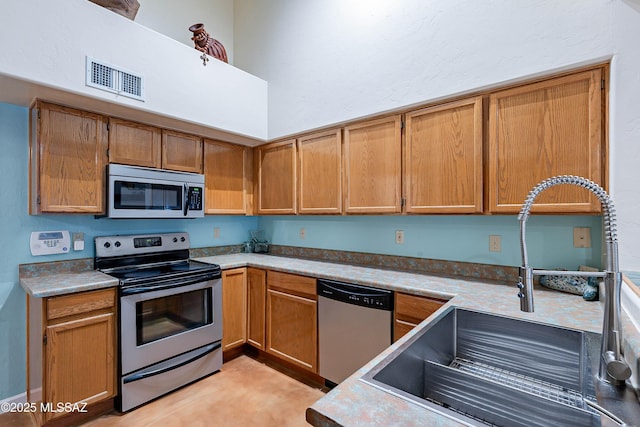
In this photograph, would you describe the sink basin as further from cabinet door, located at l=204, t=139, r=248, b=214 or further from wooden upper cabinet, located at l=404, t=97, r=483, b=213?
cabinet door, located at l=204, t=139, r=248, b=214

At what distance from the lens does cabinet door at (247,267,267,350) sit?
2.79m

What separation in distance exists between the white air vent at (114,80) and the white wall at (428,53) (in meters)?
1.24

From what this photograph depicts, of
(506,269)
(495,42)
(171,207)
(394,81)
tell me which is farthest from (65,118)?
(506,269)

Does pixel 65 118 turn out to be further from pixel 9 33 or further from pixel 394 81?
pixel 394 81

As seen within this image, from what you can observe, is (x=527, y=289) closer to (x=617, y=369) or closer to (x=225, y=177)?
(x=617, y=369)

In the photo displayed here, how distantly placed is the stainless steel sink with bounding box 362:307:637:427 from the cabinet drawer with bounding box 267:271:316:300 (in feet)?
4.01

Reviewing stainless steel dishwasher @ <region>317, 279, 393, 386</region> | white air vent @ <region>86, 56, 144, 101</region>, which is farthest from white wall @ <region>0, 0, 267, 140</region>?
stainless steel dishwasher @ <region>317, 279, 393, 386</region>

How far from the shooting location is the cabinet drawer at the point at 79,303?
72.7 inches

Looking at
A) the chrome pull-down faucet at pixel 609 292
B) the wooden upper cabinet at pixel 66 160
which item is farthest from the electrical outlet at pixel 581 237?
the wooden upper cabinet at pixel 66 160

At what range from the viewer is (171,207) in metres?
2.66

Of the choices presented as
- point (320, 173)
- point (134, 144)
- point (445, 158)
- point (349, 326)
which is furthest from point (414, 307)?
point (134, 144)

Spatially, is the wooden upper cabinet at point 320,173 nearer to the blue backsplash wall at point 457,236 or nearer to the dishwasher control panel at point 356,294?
the blue backsplash wall at point 457,236

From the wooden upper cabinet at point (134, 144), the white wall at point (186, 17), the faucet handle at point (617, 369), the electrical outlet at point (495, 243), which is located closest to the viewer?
the faucet handle at point (617, 369)

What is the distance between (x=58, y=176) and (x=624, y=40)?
134 inches
